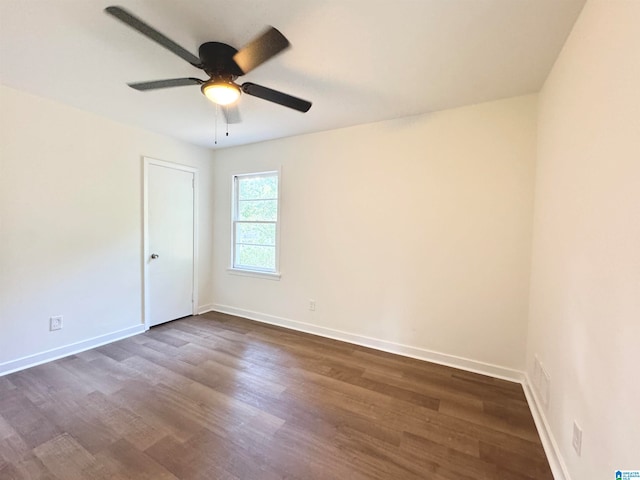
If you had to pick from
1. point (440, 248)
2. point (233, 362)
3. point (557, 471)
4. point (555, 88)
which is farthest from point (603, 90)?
point (233, 362)

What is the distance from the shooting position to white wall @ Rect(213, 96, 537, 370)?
238cm

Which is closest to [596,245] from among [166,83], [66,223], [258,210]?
[166,83]

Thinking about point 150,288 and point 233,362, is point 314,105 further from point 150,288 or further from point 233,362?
point 150,288

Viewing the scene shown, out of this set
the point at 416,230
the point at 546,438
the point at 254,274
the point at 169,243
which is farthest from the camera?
the point at 254,274

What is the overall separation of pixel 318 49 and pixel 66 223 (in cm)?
287

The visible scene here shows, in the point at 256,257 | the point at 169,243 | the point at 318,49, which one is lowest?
the point at 256,257

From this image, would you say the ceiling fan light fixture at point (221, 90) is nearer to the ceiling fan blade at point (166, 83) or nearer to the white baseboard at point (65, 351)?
the ceiling fan blade at point (166, 83)

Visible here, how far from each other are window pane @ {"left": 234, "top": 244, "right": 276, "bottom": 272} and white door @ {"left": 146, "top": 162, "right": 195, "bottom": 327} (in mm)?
670

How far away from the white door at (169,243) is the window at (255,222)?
63cm

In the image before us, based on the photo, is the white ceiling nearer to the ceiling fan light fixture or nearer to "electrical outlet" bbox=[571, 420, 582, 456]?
the ceiling fan light fixture

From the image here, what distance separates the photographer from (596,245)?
1.20 m

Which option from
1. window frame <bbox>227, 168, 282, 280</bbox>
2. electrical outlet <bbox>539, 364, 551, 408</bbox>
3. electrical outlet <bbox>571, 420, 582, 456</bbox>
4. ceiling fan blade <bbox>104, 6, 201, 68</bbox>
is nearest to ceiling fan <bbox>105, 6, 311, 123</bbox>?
ceiling fan blade <bbox>104, 6, 201, 68</bbox>

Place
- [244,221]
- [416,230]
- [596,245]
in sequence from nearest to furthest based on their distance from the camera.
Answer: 1. [596,245]
2. [416,230]
3. [244,221]

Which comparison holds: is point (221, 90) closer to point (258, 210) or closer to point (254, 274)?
point (258, 210)
